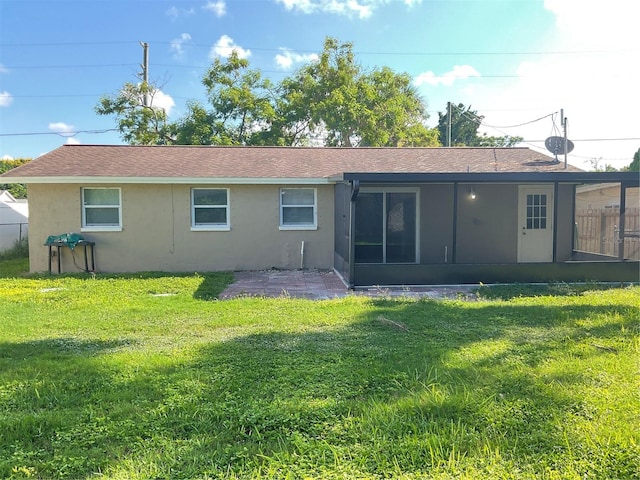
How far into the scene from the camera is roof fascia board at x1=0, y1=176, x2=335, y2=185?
10.6 meters

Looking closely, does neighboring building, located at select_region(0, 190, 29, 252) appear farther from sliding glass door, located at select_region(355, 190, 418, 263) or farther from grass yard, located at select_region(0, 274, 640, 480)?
sliding glass door, located at select_region(355, 190, 418, 263)

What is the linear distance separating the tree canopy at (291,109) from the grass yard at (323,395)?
2089 cm

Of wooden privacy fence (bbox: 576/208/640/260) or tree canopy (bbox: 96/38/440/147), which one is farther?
tree canopy (bbox: 96/38/440/147)

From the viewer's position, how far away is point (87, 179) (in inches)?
423

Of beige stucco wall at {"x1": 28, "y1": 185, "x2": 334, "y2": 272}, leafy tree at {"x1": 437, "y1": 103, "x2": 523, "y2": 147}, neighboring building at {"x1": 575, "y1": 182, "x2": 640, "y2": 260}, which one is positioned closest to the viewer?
neighboring building at {"x1": 575, "y1": 182, "x2": 640, "y2": 260}

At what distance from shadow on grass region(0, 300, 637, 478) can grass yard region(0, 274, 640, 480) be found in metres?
0.01

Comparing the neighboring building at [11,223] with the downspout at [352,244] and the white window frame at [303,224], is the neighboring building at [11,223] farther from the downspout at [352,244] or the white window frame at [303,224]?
the downspout at [352,244]

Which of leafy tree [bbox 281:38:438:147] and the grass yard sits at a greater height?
leafy tree [bbox 281:38:438:147]

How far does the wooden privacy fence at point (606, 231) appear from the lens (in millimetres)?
10867

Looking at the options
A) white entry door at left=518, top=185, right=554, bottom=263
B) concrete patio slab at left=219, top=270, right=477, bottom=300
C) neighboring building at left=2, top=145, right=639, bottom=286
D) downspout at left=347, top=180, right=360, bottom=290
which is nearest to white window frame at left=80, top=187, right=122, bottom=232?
neighboring building at left=2, top=145, right=639, bottom=286

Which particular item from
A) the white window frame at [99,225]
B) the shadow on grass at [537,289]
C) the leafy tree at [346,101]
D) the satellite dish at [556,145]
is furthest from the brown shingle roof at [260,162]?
the leafy tree at [346,101]

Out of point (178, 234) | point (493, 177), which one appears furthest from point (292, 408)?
point (178, 234)

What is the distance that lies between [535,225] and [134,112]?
73.8ft

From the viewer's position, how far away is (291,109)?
2680 centimetres
